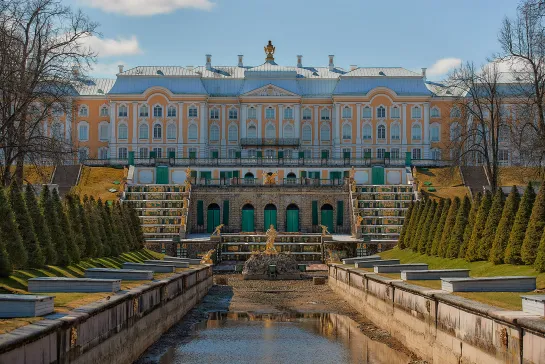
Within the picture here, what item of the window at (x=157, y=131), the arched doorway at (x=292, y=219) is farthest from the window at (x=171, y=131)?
the arched doorway at (x=292, y=219)

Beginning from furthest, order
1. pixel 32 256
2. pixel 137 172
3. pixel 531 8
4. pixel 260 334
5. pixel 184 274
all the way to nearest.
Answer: pixel 137 172 → pixel 184 274 → pixel 531 8 → pixel 260 334 → pixel 32 256

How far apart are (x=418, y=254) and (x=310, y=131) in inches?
2250

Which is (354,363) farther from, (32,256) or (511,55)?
(511,55)

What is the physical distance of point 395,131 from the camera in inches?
3748

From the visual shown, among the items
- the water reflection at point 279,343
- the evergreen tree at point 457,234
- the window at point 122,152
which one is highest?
the window at point 122,152

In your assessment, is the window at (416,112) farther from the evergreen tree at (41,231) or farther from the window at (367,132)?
the evergreen tree at (41,231)

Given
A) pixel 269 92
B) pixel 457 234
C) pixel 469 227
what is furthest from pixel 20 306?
pixel 269 92

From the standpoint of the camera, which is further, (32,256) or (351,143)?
(351,143)

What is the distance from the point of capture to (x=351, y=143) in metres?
95.4

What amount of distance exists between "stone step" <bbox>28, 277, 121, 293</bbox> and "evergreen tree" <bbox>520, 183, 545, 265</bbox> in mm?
12227

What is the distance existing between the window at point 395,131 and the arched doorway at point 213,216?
31797mm

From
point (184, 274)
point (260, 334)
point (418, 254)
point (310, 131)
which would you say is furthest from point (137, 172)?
point (260, 334)

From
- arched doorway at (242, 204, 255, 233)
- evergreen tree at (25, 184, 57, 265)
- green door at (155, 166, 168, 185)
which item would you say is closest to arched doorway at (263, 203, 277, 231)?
arched doorway at (242, 204, 255, 233)

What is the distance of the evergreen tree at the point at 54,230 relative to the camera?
25891mm
